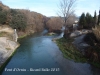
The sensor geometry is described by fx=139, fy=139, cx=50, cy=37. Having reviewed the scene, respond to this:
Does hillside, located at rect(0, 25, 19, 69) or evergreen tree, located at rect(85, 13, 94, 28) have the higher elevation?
evergreen tree, located at rect(85, 13, 94, 28)

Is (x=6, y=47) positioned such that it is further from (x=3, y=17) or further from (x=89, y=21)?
(x=89, y=21)

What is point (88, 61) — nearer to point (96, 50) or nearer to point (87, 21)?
point (96, 50)

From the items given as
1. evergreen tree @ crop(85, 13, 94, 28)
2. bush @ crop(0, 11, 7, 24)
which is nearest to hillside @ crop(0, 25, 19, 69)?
bush @ crop(0, 11, 7, 24)

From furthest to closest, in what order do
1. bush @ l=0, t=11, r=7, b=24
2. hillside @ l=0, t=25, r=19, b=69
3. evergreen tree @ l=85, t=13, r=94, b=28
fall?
1. evergreen tree @ l=85, t=13, r=94, b=28
2. bush @ l=0, t=11, r=7, b=24
3. hillside @ l=0, t=25, r=19, b=69

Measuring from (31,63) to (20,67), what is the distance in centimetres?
122

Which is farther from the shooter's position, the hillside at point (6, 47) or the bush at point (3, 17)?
the bush at point (3, 17)

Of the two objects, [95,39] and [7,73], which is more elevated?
[95,39]

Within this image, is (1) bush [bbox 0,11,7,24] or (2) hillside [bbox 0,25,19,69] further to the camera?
(1) bush [bbox 0,11,7,24]

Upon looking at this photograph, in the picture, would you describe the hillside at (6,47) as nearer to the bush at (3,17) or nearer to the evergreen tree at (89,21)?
the bush at (3,17)

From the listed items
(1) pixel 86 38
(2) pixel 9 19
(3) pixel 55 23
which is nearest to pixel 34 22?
(3) pixel 55 23

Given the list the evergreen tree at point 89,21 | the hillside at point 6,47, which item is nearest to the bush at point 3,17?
the hillside at point 6,47

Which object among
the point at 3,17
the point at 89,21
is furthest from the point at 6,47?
the point at 89,21

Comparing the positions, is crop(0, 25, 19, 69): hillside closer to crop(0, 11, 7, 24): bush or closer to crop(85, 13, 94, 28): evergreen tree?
crop(0, 11, 7, 24): bush

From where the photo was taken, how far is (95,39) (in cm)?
1571
